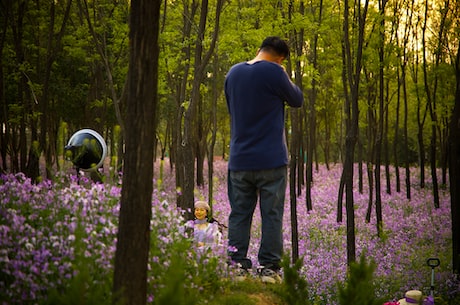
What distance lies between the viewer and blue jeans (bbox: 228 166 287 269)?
520 cm

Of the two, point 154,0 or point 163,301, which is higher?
point 154,0

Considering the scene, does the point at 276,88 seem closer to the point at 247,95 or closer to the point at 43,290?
the point at 247,95

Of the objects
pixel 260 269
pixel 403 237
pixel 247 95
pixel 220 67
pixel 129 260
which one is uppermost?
pixel 220 67

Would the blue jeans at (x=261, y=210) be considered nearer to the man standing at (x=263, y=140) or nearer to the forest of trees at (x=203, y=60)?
the man standing at (x=263, y=140)

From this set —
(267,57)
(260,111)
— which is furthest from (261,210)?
(267,57)

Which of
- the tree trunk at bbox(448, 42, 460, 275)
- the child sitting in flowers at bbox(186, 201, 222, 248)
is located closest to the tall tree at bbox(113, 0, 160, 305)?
the child sitting in flowers at bbox(186, 201, 222, 248)

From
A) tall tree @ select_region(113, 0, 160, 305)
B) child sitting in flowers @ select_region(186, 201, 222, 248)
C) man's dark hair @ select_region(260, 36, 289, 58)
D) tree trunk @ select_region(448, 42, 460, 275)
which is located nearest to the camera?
tall tree @ select_region(113, 0, 160, 305)

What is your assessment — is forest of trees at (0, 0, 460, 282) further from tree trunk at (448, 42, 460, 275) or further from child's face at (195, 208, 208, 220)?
child's face at (195, 208, 208, 220)

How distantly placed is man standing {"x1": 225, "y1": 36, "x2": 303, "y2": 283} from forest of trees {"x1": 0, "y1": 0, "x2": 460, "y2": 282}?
124 cm

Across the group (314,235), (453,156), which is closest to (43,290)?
(453,156)

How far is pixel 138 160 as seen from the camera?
11.3ft

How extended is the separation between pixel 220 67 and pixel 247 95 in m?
23.2

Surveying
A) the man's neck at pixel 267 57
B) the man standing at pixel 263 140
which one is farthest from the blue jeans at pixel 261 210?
the man's neck at pixel 267 57

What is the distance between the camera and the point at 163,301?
7.19ft
